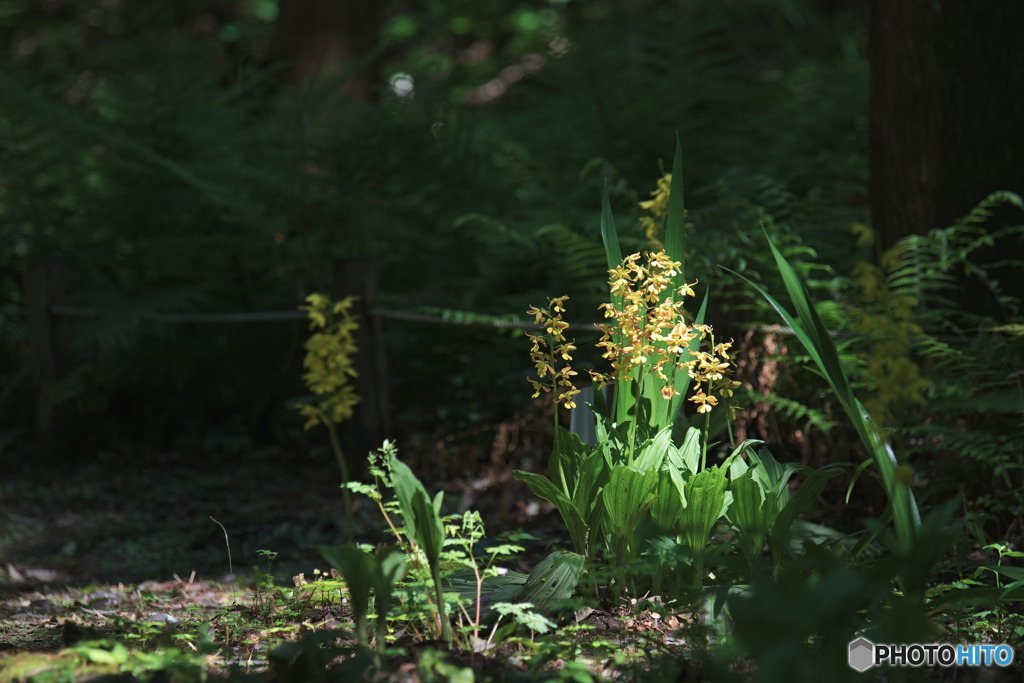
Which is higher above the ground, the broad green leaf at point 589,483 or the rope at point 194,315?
the rope at point 194,315

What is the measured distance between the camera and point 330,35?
21.5ft

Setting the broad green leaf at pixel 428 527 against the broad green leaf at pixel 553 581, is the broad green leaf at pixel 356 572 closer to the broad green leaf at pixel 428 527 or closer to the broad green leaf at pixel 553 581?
the broad green leaf at pixel 428 527

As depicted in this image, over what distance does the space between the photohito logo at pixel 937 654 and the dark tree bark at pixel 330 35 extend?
5718 millimetres

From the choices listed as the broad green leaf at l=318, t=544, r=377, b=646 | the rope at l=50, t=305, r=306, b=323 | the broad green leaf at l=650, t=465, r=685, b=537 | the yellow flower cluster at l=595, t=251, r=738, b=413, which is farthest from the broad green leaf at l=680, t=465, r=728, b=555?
the rope at l=50, t=305, r=306, b=323

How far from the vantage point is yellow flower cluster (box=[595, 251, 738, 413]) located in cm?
182

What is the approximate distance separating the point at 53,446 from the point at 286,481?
1285 mm

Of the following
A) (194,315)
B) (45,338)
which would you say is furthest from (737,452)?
(45,338)

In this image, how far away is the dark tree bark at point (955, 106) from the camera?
112 inches

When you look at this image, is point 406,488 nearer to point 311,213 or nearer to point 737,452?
point 737,452

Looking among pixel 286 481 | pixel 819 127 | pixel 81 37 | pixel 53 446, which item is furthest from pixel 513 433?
pixel 81 37

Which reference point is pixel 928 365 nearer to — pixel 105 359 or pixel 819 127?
pixel 819 127

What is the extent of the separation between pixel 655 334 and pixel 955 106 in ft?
5.76

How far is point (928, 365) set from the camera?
9.45ft

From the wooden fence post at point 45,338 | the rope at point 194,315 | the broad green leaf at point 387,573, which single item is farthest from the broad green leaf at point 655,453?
the wooden fence post at point 45,338
